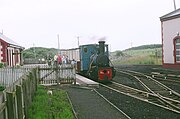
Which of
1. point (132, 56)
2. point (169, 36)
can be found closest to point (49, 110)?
point (169, 36)

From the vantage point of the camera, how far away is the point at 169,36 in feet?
104

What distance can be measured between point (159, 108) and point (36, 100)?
514 cm

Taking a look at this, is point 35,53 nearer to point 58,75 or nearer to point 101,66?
point 101,66

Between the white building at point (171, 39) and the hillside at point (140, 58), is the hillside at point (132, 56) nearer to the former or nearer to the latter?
the hillside at point (140, 58)

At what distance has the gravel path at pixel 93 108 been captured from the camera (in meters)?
9.48

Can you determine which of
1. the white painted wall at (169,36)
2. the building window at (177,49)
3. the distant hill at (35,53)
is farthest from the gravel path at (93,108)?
the distant hill at (35,53)

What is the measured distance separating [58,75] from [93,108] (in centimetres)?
866

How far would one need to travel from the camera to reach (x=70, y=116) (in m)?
9.10

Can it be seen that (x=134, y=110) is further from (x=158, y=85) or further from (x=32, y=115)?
(x=158, y=85)

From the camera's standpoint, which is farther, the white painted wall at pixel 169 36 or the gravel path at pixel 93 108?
the white painted wall at pixel 169 36

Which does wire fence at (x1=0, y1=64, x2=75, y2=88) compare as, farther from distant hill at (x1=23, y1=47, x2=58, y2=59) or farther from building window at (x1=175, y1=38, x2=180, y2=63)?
distant hill at (x1=23, y1=47, x2=58, y2=59)

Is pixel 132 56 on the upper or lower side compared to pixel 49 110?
upper

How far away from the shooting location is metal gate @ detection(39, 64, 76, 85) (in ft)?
62.3

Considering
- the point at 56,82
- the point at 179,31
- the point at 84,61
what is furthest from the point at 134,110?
the point at 179,31
